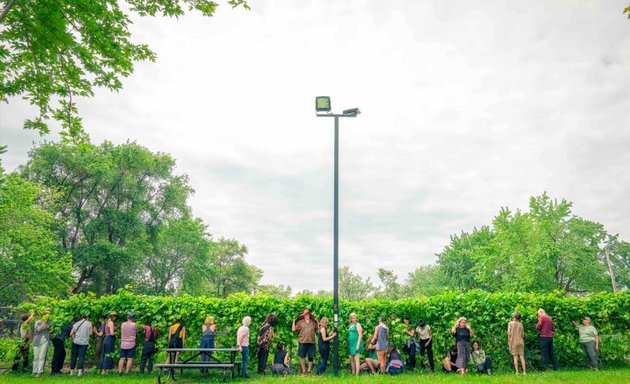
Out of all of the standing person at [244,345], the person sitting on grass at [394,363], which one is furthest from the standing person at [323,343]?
the standing person at [244,345]

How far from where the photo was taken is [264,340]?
11.8 meters

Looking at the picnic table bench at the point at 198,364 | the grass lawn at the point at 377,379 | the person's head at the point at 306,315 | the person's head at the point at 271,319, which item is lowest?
the grass lawn at the point at 377,379

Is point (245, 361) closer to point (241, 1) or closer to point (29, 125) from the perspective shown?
point (29, 125)

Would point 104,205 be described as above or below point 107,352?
above

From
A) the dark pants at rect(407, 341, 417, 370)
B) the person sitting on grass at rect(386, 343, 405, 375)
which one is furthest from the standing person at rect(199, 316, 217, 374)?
the dark pants at rect(407, 341, 417, 370)

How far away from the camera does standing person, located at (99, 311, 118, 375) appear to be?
38.9ft

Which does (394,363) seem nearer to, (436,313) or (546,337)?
(436,313)

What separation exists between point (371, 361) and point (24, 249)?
85.6ft

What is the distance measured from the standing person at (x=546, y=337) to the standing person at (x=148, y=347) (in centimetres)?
1200

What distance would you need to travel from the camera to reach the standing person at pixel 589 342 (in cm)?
1198

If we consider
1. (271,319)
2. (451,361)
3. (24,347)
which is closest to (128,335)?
(24,347)

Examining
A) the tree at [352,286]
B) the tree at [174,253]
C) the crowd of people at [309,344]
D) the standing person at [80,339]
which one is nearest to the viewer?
the crowd of people at [309,344]

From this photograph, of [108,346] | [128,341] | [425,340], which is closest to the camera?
[128,341]

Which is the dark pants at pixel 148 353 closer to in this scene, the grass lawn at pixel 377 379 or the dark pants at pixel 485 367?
the grass lawn at pixel 377 379
